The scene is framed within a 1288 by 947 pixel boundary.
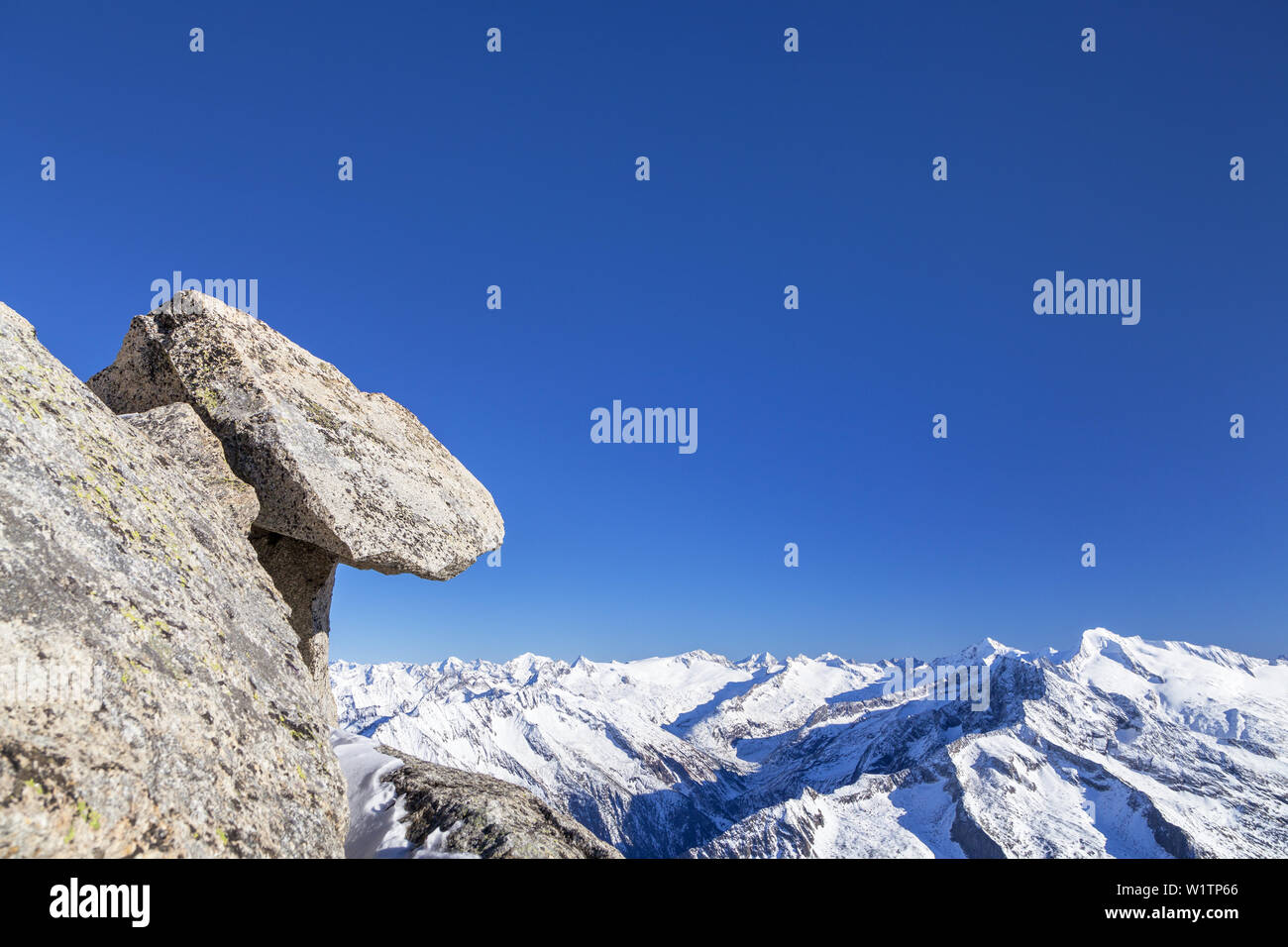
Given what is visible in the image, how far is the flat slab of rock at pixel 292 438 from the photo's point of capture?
37.3 feet

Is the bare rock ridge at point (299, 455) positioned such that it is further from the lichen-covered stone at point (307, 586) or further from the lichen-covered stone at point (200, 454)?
the lichen-covered stone at point (200, 454)

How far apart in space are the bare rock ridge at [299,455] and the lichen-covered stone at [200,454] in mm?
305

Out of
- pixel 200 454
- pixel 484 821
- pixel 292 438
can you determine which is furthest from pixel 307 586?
pixel 484 821

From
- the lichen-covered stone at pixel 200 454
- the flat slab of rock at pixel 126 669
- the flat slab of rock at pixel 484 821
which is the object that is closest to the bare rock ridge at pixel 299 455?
the lichen-covered stone at pixel 200 454

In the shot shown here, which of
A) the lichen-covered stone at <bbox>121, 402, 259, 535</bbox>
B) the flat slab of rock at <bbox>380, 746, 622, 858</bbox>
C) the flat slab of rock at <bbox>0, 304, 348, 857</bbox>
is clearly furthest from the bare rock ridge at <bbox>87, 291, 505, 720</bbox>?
the flat slab of rock at <bbox>380, 746, 622, 858</bbox>

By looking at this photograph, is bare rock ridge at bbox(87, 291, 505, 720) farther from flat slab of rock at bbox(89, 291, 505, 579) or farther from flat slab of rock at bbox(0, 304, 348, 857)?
flat slab of rock at bbox(0, 304, 348, 857)

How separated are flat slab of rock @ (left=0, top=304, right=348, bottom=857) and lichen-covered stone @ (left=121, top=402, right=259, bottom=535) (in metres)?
1.40

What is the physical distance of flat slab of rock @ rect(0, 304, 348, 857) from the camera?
4.91 m

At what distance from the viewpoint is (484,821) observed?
9320 mm

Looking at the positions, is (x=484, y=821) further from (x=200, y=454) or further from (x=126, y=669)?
(x=200, y=454)

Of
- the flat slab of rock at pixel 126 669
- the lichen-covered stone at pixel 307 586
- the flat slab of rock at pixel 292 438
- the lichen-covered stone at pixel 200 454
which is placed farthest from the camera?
the lichen-covered stone at pixel 307 586

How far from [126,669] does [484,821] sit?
17.7ft
